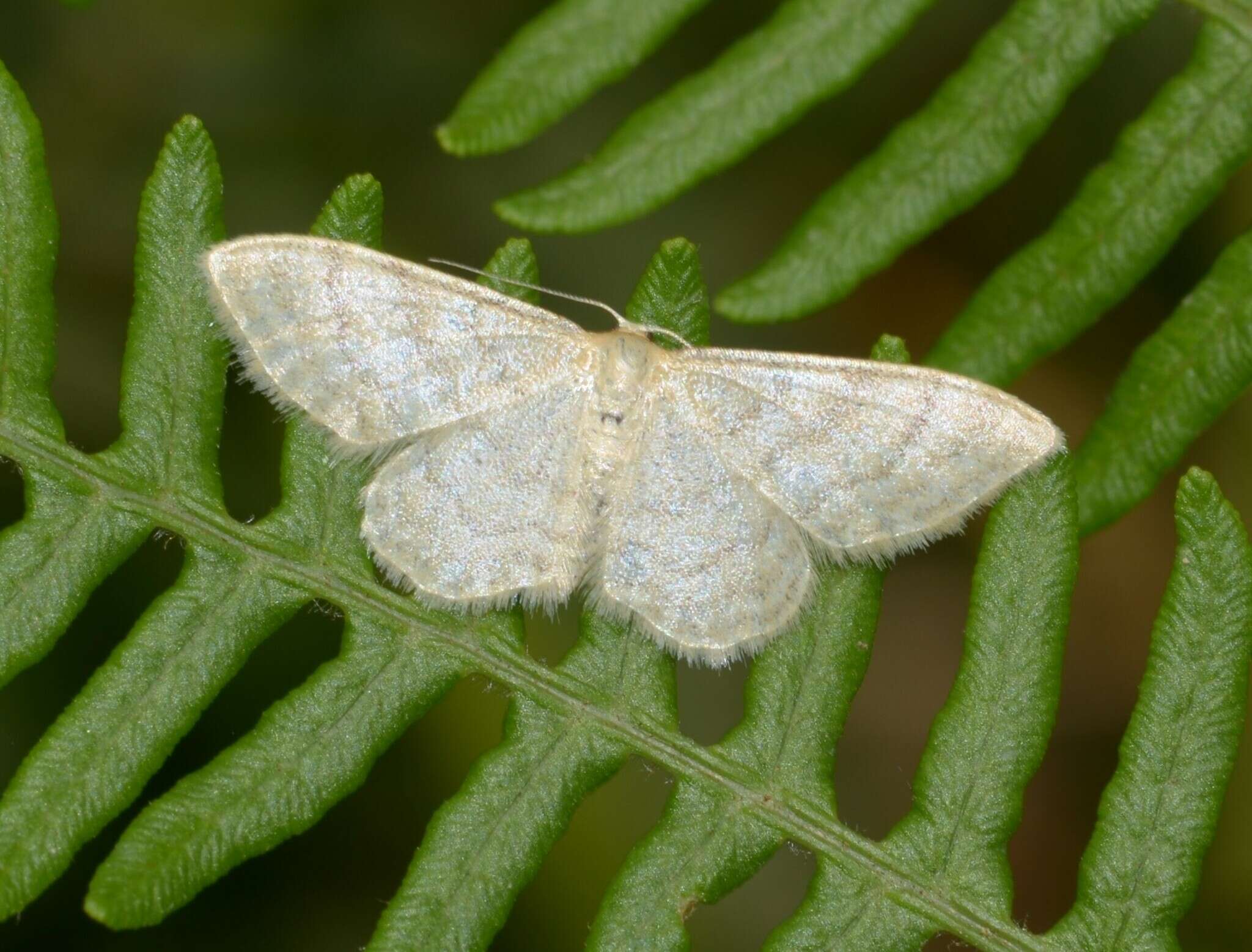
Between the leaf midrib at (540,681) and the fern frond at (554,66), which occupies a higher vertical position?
the fern frond at (554,66)

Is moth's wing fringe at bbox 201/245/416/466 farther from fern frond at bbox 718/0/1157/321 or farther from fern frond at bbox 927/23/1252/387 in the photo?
fern frond at bbox 927/23/1252/387

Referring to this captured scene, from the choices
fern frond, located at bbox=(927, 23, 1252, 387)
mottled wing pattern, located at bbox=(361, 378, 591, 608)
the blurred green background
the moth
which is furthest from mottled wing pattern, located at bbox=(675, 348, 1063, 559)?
the blurred green background

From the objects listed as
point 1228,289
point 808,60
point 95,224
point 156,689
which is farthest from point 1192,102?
point 95,224

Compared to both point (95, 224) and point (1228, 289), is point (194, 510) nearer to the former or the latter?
point (95, 224)

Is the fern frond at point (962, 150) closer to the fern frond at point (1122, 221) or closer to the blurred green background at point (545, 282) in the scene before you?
the fern frond at point (1122, 221)

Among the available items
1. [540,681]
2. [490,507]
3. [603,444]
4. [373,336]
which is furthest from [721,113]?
[540,681]

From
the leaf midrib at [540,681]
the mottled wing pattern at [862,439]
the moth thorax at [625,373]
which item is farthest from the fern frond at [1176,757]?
the moth thorax at [625,373]
